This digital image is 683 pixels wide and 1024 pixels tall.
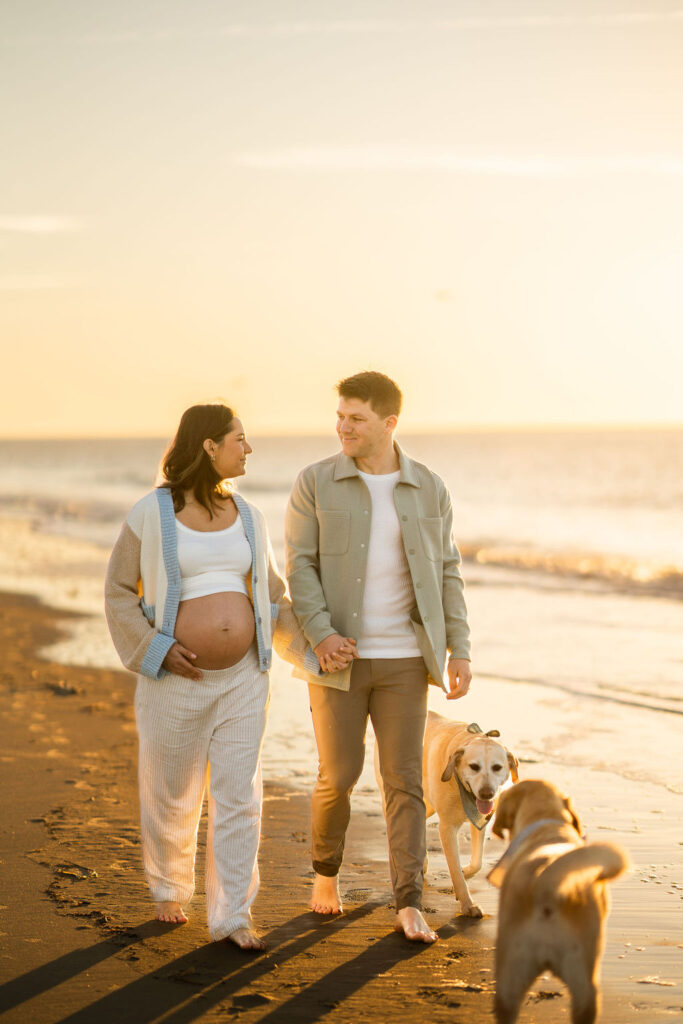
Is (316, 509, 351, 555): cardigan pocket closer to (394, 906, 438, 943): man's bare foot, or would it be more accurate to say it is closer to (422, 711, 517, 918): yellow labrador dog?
(422, 711, 517, 918): yellow labrador dog

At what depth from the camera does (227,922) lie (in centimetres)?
402

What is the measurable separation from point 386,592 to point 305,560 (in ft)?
1.16

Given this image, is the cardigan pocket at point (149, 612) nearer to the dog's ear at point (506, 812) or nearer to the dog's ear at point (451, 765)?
the dog's ear at point (451, 765)

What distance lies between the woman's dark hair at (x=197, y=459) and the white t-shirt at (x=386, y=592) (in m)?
0.60

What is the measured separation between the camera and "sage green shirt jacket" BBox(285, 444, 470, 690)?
436cm

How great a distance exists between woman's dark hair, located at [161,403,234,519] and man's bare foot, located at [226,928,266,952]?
153 cm

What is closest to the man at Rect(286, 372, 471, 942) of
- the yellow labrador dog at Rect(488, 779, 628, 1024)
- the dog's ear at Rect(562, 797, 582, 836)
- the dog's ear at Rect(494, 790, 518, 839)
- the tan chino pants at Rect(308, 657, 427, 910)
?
the tan chino pants at Rect(308, 657, 427, 910)

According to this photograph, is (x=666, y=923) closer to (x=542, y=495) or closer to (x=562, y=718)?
(x=562, y=718)

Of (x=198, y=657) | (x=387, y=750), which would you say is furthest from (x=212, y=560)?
(x=387, y=750)

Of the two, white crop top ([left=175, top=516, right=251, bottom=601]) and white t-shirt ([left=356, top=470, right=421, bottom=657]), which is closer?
white crop top ([left=175, top=516, right=251, bottom=601])

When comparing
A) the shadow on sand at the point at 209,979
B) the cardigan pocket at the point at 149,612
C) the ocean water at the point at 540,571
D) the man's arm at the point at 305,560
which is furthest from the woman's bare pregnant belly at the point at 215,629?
the ocean water at the point at 540,571

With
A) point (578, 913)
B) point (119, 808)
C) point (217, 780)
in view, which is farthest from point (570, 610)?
point (578, 913)

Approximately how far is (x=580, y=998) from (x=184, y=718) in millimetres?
1832

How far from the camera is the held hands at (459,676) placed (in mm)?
4453
